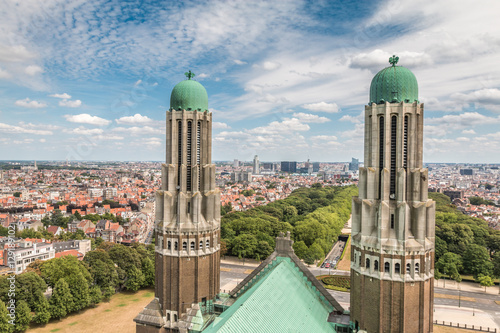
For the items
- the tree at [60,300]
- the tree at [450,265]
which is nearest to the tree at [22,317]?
the tree at [60,300]

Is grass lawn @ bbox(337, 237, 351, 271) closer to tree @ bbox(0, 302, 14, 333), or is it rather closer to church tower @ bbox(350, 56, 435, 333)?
church tower @ bbox(350, 56, 435, 333)

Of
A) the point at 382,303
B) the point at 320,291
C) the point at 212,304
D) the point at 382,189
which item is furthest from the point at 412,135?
the point at 212,304

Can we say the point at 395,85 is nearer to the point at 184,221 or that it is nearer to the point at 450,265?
the point at 184,221

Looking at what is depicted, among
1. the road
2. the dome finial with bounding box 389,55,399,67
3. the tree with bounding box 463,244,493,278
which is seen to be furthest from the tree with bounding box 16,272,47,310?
the tree with bounding box 463,244,493,278

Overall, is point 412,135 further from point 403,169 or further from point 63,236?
point 63,236

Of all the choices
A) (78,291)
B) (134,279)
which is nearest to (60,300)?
(78,291)
